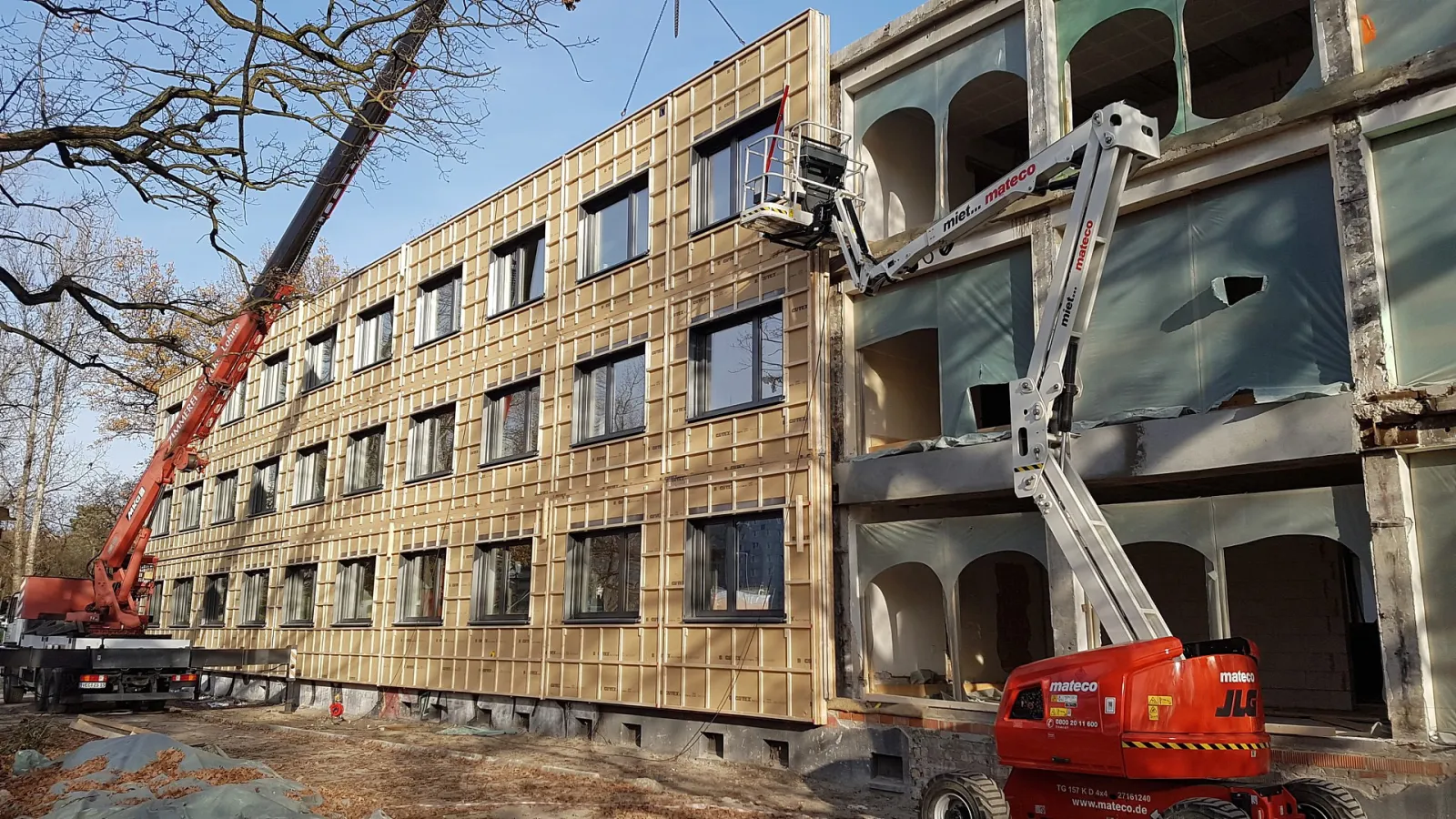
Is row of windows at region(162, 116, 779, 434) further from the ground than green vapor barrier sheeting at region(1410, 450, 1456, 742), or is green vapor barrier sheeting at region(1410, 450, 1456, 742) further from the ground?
row of windows at region(162, 116, 779, 434)

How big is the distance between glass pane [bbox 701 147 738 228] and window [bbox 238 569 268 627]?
62.9ft

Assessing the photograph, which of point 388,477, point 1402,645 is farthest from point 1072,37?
point 388,477

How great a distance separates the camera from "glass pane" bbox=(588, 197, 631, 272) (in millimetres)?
19217

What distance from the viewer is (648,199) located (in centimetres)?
1844

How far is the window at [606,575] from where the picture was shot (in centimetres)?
1736

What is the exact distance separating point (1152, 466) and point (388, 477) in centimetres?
1835

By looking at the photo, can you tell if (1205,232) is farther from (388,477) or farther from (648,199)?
(388,477)

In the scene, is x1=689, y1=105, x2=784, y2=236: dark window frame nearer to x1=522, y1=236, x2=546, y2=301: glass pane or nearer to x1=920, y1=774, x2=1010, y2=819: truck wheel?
x1=522, y1=236, x2=546, y2=301: glass pane

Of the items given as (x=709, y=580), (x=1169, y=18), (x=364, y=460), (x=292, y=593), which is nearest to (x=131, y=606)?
(x=292, y=593)

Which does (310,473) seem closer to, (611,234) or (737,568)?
(611,234)

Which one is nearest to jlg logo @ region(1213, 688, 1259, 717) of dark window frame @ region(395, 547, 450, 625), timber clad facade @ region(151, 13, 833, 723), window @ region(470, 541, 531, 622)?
timber clad facade @ region(151, 13, 833, 723)

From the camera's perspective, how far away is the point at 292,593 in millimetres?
28141

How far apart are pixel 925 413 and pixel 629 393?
5.42 metres

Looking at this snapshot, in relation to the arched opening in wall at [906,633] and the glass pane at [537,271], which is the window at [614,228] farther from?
the arched opening in wall at [906,633]
